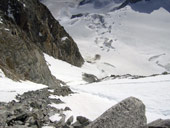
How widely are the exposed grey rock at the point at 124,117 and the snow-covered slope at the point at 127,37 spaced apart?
9432 cm

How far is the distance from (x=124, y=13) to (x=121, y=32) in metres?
28.5

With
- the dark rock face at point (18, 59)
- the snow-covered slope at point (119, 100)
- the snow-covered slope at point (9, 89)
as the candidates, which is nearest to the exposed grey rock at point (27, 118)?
the snow-covered slope at point (119, 100)

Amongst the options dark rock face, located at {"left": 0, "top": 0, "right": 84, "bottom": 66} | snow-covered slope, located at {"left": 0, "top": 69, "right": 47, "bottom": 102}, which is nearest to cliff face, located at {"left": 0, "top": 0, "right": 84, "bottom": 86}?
dark rock face, located at {"left": 0, "top": 0, "right": 84, "bottom": 66}

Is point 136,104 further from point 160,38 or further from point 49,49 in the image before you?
point 160,38

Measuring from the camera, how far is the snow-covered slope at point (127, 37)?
119000 mm

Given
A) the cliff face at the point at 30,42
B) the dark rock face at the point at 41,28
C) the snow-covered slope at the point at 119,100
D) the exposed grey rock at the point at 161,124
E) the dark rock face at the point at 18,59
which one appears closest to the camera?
the exposed grey rock at the point at 161,124

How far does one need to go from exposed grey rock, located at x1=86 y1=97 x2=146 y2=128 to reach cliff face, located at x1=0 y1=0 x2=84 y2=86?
17824 millimetres

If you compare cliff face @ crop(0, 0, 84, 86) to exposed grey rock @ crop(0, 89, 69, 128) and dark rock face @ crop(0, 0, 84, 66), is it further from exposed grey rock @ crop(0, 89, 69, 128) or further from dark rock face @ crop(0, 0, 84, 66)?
exposed grey rock @ crop(0, 89, 69, 128)

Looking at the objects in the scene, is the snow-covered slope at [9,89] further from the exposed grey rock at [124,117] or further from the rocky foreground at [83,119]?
the exposed grey rock at [124,117]

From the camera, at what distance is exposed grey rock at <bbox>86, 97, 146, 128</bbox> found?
7383 millimetres

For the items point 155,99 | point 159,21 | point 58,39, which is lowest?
point 155,99

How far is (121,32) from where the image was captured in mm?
156000

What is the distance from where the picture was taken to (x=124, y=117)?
762 cm

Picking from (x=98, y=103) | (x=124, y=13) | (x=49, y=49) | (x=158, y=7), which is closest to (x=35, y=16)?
(x=49, y=49)
